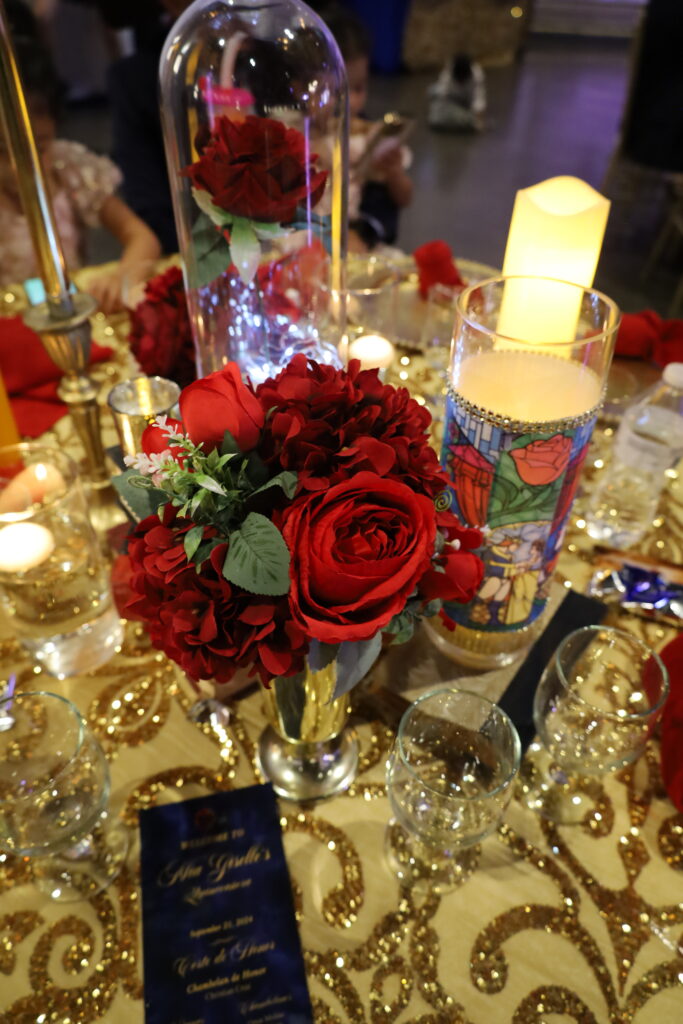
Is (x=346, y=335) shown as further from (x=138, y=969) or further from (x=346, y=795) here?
A: (x=138, y=969)

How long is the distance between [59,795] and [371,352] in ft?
1.61

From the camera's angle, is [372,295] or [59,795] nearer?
[59,795]

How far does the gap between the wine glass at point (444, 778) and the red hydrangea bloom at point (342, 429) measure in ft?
0.69

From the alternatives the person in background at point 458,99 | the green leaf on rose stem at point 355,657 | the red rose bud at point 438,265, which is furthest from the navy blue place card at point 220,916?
the person in background at point 458,99

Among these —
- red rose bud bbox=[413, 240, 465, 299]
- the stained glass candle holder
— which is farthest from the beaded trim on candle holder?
red rose bud bbox=[413, 240, 465, 299]

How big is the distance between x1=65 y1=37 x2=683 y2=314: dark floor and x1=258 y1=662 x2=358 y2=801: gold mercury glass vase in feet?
5.56

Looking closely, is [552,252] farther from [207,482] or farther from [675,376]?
[207,482]

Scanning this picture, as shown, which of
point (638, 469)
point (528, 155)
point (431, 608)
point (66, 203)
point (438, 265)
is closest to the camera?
point (431, 608)

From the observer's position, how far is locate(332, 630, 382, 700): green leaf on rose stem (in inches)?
17.3

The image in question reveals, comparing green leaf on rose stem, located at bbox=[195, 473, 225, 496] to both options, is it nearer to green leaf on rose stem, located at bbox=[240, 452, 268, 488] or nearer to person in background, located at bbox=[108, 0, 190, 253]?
green leaf on rose stem, located at bbox=[240, 452, 268, 488]

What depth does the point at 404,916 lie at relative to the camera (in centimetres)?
52

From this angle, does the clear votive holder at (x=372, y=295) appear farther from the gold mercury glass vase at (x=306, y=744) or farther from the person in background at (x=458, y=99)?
the person in background at (x=458, y=99)

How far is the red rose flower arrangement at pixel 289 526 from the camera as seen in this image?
1.22ft

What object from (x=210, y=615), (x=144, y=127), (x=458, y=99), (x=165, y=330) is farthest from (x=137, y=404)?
(x=458, y=99)
